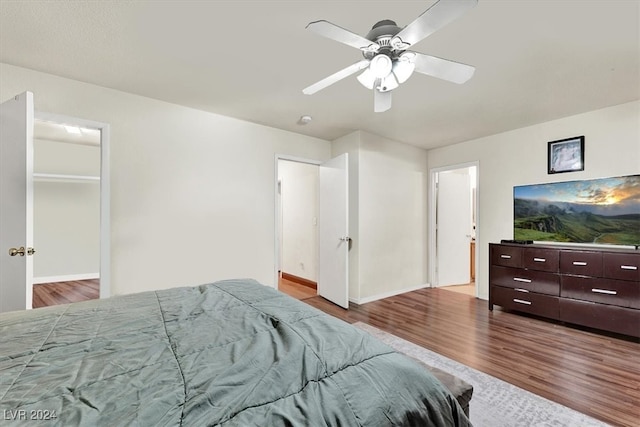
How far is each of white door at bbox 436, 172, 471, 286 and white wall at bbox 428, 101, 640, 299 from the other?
0.54 meters

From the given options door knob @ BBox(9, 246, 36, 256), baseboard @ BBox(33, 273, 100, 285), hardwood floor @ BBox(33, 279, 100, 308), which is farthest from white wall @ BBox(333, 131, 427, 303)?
baseboard @ BBox(33, 273, 100, 285)

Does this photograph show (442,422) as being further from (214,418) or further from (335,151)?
(335,151)

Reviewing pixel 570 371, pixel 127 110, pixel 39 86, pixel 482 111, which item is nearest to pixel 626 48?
pixel 482 111

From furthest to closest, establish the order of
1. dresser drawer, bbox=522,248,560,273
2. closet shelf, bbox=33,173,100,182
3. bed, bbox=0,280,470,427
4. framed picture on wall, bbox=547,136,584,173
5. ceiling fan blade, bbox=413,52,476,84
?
closet shelf, bbox=33,173,100,182, framed picture on wall, bbox=547,136,584,173, dresser drawer, bbox=522,248,560,273, ceiling fan blade, bbox=413,52,476,84, bed, bbox=0,280,470,427

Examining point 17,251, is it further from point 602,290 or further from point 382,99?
point 602,290

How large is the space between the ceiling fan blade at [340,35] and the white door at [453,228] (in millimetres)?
3856

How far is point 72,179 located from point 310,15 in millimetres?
5763

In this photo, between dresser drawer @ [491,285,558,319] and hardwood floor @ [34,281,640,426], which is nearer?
hardwood floor @ [34,281,640,426]

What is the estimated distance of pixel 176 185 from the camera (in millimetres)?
3047

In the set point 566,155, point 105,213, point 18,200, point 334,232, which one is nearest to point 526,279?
point 566,155

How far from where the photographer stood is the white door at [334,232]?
3680mm

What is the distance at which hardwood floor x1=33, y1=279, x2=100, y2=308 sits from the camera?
3906mm

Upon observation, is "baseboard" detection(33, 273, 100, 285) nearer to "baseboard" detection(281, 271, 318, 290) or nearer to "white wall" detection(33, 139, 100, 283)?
"white wall" detection(33, 139, 100, 283)

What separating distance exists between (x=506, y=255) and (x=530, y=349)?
1.30 m
